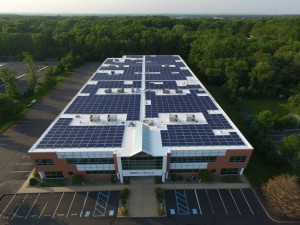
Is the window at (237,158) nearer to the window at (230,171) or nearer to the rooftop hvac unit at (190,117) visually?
the window at (230,171)

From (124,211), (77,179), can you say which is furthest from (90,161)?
(124,211)

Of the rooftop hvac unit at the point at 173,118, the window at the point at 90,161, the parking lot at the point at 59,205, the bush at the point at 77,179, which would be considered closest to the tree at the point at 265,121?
the rooftop hvac unit at the point at 173,118

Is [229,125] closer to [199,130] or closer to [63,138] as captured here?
[199,130]

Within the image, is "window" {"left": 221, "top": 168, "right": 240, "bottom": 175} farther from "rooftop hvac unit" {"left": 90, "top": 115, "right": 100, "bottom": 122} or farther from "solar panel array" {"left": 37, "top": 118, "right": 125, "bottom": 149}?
"rooftop hvac unit" {"left": 90, "top": 115, "right": 100, "bottom": 122}

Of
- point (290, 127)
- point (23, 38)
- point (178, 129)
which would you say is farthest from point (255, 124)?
point (23, 38)

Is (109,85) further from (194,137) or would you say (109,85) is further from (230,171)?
(230,171)

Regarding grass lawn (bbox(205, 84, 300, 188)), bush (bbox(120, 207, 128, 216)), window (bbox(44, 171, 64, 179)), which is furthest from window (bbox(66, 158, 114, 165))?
grass lawn (bbox(205, 84, 300, 188))
